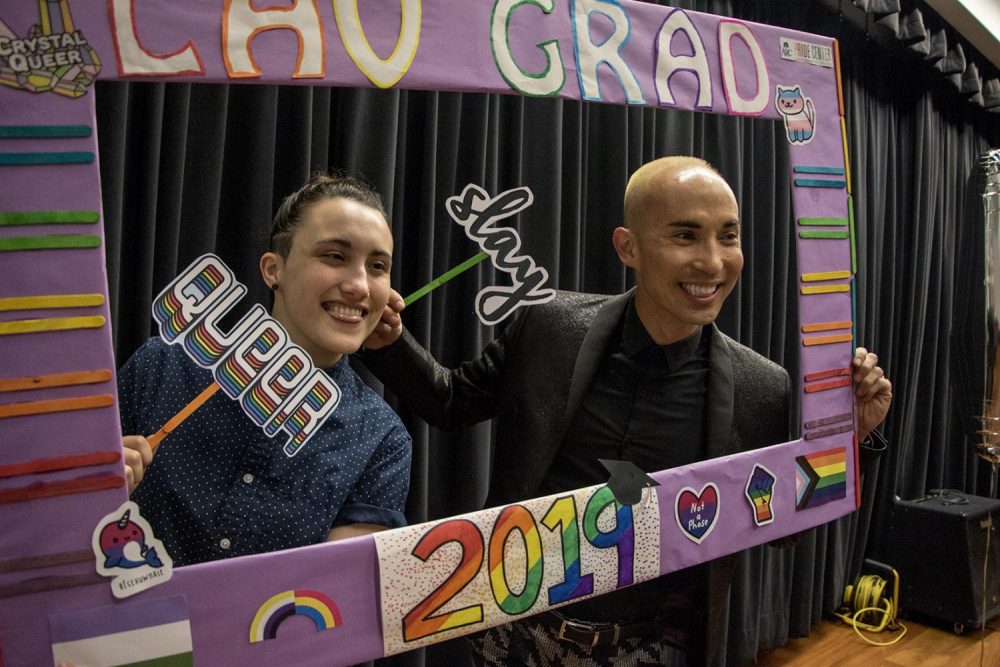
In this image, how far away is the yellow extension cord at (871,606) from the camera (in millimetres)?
2959

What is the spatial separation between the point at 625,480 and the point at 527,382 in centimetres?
20

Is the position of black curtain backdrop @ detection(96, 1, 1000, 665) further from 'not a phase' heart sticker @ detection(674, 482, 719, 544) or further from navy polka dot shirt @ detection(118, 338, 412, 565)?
'not a phase' heart sticker @ detection(674, 482, 719, 544)

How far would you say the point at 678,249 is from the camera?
3.66 feet

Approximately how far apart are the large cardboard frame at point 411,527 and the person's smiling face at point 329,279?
0.54ft

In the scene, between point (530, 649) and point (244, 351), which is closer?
point (244, 351)

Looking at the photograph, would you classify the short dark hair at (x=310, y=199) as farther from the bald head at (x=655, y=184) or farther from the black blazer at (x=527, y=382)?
the bald head at (x=655, y=184)

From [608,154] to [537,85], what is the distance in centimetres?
15

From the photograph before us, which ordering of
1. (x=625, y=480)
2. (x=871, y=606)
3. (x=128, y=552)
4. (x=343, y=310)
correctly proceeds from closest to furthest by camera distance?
(x=128, y=552) < (x=343, y=310) < (x=625, y=480) < (x=871, y=606)

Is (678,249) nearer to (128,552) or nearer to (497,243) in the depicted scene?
(497,243)

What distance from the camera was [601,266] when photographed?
112 cm

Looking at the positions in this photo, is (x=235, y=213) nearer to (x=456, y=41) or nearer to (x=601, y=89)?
(x=456, y=41)

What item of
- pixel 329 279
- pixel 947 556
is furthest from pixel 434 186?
pixel 947 556

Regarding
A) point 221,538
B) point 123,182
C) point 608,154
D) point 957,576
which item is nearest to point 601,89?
point 608,154

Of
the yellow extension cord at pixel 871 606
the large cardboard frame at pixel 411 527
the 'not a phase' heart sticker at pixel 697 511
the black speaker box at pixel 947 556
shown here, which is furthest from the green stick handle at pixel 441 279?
the black speaker box at pixel 947 556
